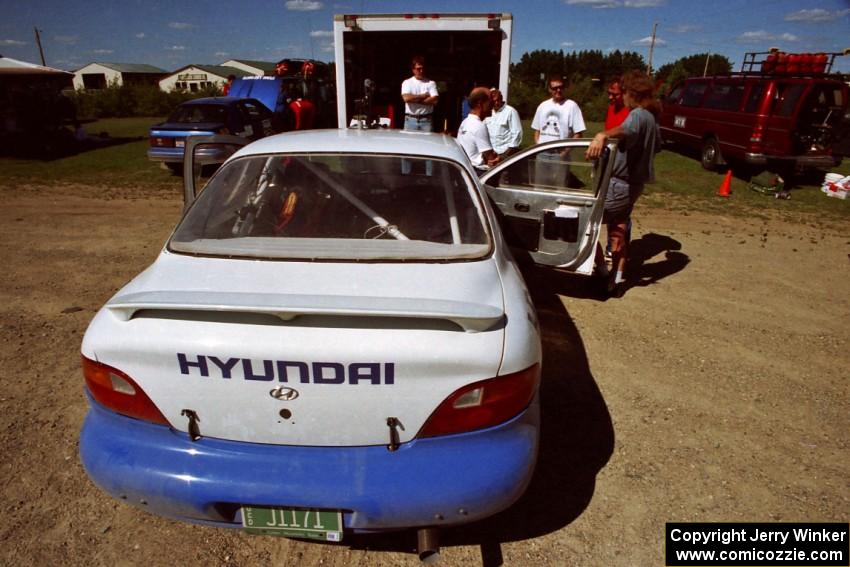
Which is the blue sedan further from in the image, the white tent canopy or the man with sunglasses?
the white tent canopy

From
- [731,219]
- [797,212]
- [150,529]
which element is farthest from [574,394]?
[797,212]

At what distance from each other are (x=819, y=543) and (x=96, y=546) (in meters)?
3.19

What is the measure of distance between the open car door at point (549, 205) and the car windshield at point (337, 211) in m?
1.60

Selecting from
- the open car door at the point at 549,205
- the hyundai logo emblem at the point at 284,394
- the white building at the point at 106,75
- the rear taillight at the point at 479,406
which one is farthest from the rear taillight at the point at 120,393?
the white building at the point at 106,75

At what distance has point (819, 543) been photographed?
2344 mm

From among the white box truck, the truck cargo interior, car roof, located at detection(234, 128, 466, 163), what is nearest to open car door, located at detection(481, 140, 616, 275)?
car roof, located at detection(234, 128, 466, 163)

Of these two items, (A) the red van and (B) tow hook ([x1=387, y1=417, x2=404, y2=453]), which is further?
(A) the red van

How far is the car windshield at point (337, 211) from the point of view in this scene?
2.27 meters

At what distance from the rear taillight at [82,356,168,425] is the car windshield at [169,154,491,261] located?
0.62 meters

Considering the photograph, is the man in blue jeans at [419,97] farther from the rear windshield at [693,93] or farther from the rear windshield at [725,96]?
the rear windshield at [693,93]

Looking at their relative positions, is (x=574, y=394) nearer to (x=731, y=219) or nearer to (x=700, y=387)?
(x=700, y=387)

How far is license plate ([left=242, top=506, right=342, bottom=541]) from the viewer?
1767 millimetres

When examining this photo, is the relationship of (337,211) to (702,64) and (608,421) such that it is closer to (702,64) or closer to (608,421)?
(608,421)

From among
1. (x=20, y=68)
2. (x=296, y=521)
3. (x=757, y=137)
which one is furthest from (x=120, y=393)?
(x=20, y=68)
